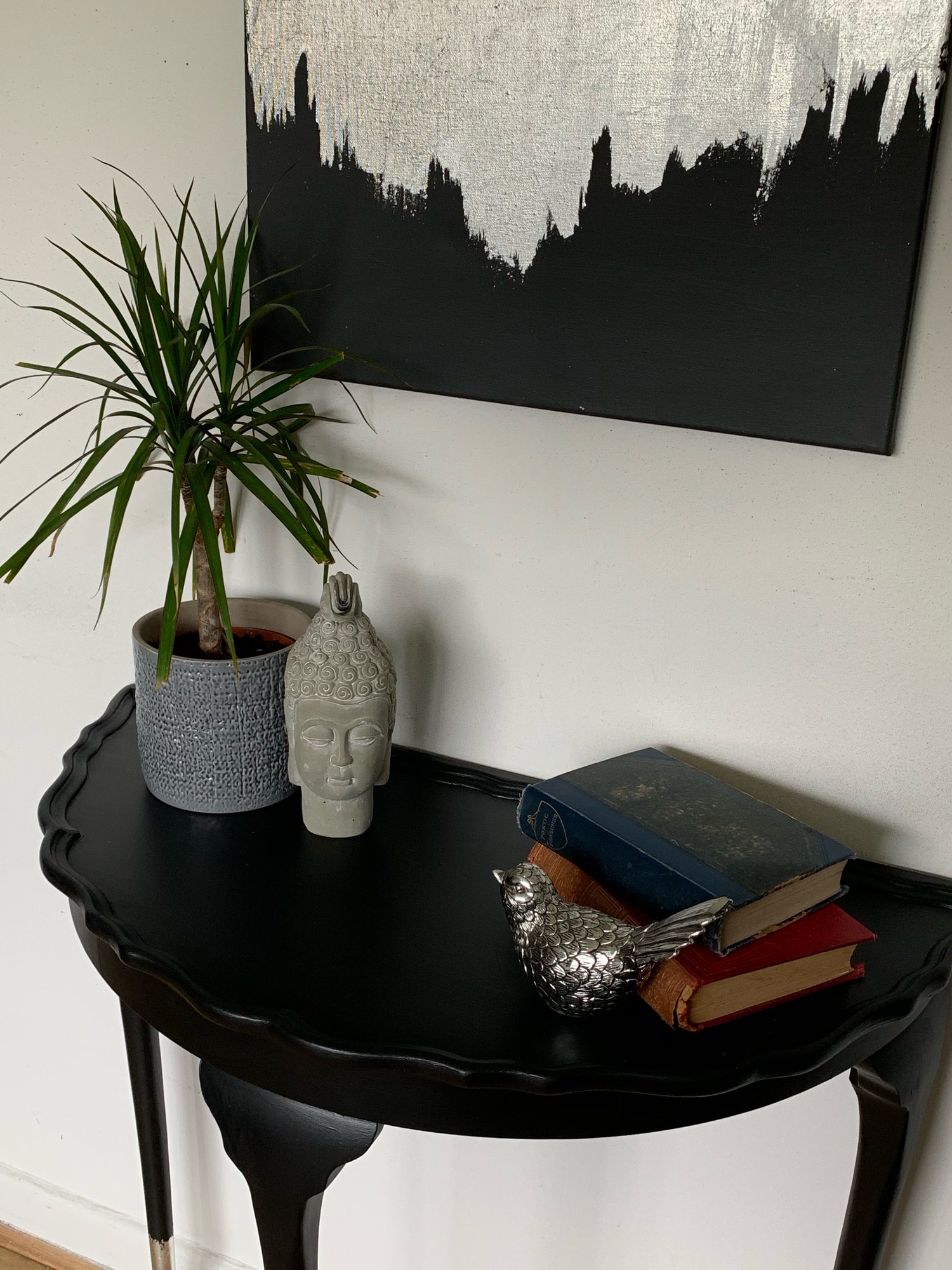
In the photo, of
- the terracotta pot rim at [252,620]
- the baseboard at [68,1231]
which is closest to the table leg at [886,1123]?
→ the terracotta pot rim at [252,620]

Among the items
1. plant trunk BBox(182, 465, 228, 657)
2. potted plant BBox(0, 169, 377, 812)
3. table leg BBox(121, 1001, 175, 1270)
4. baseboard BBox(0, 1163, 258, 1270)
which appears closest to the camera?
potted plant BBox(0, 169, 377, 812)

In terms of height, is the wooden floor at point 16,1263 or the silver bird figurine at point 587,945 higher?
the silver bird figurine at point 587,945

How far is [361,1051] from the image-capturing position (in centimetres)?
87

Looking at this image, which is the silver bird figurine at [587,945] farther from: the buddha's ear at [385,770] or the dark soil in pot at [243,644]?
the dark soil in pot at [243,644]

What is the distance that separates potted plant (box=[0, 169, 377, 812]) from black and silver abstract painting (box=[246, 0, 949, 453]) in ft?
0.24

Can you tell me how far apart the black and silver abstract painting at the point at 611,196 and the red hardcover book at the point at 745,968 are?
402 mm

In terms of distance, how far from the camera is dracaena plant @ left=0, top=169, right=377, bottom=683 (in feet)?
3.43

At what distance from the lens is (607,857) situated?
97cm

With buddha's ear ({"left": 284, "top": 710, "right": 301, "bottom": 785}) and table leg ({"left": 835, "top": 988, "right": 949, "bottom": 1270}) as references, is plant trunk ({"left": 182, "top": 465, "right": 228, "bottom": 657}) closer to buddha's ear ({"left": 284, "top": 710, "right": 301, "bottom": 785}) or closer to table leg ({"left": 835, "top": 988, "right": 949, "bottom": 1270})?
buddha's ear ({"left": 284, "top": 710, "right": 301, "bottom": 785})

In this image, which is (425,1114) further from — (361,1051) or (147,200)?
(147,200)

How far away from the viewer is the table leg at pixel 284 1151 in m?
0.97

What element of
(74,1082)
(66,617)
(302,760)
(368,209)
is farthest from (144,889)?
(74,1082)

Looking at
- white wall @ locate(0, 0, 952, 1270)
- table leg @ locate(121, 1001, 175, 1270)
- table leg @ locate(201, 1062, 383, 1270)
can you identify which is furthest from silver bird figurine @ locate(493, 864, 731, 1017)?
table leg @ locate(121, 1001, 175, 1270)

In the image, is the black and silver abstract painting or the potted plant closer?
the black and silver abstract painting
